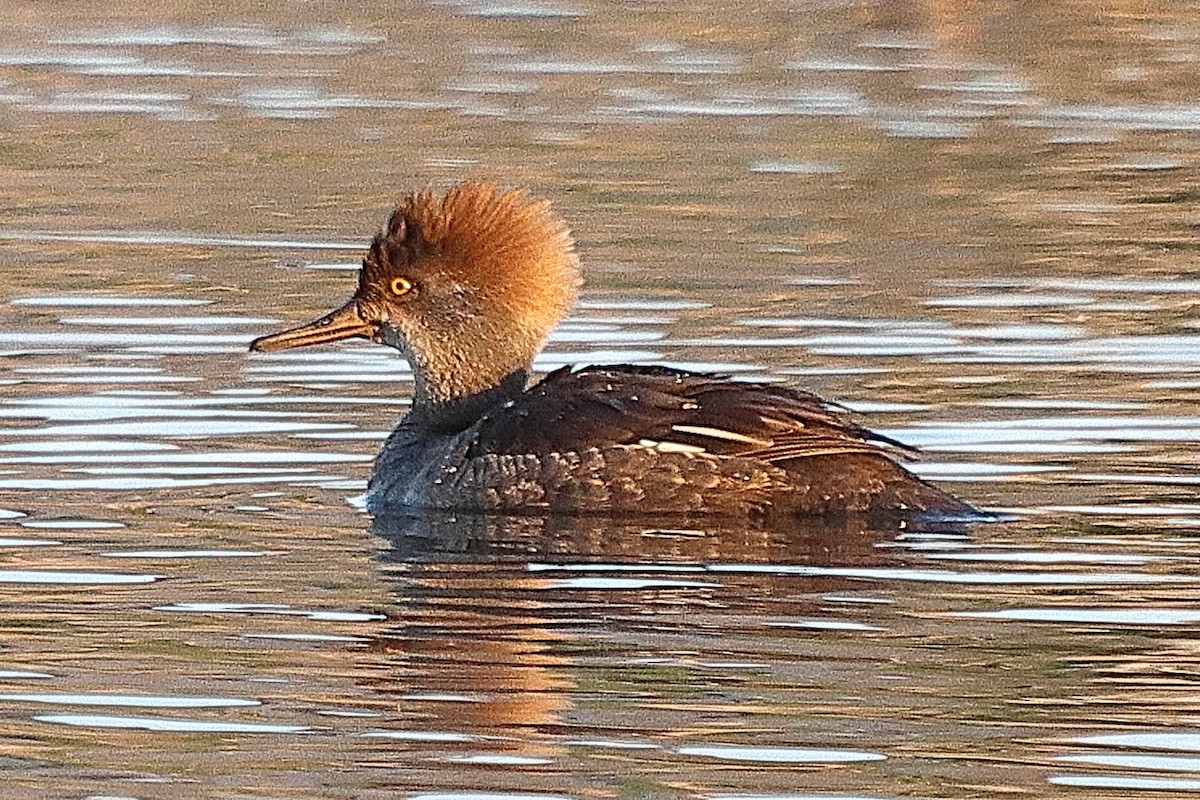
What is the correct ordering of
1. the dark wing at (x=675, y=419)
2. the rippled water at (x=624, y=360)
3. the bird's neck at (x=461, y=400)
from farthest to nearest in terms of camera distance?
the bird's neck at (x=461, y=400) < the dark wing at (x=675, y=419) < the rippled water at (x=624, y=360)

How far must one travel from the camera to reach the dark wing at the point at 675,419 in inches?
424

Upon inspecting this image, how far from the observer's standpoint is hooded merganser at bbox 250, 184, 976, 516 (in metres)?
10.8

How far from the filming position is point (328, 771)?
7449 mm

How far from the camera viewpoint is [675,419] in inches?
432

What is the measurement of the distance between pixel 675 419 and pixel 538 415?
52cm

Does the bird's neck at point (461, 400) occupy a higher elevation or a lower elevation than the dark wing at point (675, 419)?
lower

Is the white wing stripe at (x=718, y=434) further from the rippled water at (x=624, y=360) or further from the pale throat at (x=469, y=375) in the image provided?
the pale throat at (x=469, y=375)

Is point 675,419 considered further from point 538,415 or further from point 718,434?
point 538,415

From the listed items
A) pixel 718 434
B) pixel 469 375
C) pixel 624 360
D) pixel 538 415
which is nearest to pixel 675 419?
pixel 718 434

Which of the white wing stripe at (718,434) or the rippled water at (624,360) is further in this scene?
the white wing stripe at (718,434)

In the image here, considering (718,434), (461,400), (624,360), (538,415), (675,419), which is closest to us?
(718,434)

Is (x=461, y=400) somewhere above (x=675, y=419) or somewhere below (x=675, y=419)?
below

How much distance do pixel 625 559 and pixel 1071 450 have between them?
2.07 m

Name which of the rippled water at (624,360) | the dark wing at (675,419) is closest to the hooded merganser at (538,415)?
the dark wing at (675,419)
